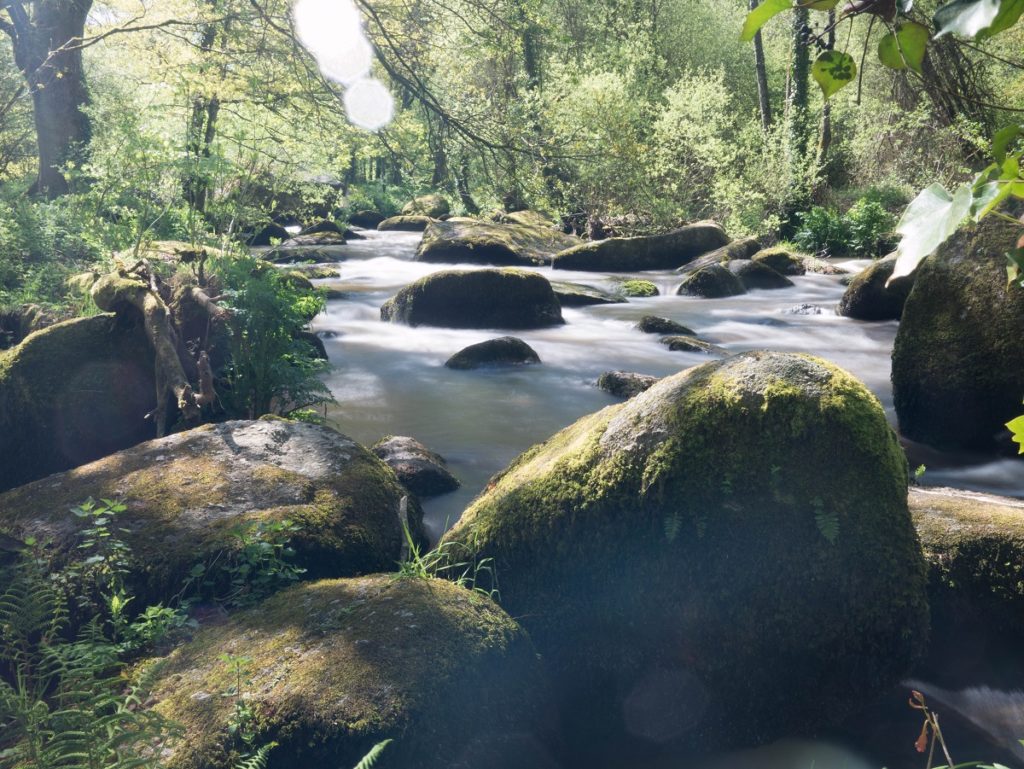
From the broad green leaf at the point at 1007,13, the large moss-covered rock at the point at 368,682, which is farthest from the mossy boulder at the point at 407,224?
the broad green leaf at the point at 1007,13

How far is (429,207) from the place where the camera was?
31.9 meters

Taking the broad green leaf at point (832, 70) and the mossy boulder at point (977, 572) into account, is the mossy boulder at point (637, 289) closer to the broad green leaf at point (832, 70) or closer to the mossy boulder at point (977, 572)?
the mossy boulder at point (977, 572)

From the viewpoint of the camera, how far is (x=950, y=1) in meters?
0.75

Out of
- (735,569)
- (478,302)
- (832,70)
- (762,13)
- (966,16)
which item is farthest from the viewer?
(478,302)

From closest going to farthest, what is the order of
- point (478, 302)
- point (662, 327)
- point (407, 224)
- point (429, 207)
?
point (662, 327) < point (478, 302) < point (407, 224) < point (429, 207)

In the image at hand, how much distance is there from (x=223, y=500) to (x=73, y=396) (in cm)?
262

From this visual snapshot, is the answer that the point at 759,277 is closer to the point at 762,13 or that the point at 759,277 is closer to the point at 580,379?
the point at 580,379

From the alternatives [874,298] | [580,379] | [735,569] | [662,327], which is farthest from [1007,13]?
[874,298]

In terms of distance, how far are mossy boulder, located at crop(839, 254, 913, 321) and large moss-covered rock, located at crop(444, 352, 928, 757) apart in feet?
31.4

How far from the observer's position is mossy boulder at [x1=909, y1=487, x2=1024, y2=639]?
3.89 m

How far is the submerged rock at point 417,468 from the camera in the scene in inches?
236

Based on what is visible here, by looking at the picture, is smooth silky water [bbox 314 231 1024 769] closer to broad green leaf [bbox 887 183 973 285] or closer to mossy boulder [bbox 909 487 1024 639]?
mossy boulder [bbox 909 487 1024 639]

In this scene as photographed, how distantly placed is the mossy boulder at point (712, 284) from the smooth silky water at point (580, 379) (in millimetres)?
283

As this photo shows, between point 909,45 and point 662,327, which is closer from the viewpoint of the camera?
point 909,45
